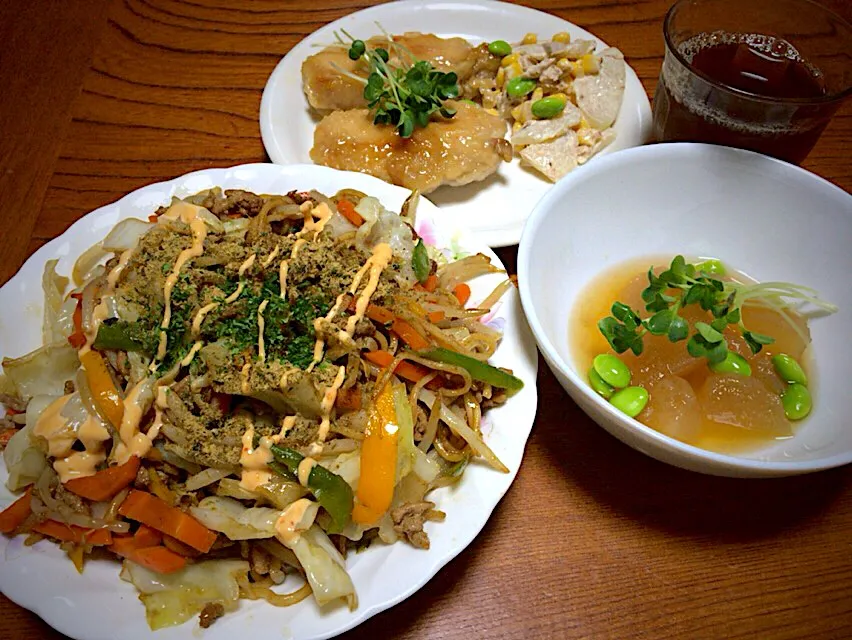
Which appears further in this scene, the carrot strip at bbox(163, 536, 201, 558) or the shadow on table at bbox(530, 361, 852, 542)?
the shadow on table at bbox(530, 361, 852, 542)

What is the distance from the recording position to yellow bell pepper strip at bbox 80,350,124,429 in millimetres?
1535

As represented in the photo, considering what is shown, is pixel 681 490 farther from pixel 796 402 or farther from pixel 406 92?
pixel 406 92

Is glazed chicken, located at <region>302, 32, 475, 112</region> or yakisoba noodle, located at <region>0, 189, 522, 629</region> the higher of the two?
glazed chicken, located at <region>302, 32, 475, 112</region>

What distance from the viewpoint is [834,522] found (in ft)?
5.53

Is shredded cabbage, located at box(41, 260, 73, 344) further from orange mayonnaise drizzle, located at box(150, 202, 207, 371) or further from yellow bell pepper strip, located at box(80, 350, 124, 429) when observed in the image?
orange mayonnaise drizzle, located at box(150, 202, 207, 371)

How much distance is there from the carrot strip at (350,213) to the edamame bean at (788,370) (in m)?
1.23

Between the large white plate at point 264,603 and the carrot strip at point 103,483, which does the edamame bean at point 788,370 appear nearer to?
the large white plate at point 264,603

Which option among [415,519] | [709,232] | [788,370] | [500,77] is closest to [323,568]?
[415,519]

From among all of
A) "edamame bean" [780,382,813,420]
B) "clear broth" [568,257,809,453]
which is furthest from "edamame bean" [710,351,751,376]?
"edamame bean" [780,382,813,420]

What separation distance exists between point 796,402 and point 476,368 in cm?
86

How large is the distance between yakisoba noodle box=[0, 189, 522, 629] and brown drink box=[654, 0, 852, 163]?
1.00 metres

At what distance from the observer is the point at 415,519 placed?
1482mm

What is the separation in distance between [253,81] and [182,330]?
1.61 meters

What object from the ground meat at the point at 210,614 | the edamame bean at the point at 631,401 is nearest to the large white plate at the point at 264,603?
the ground meat at the point at 210,614
